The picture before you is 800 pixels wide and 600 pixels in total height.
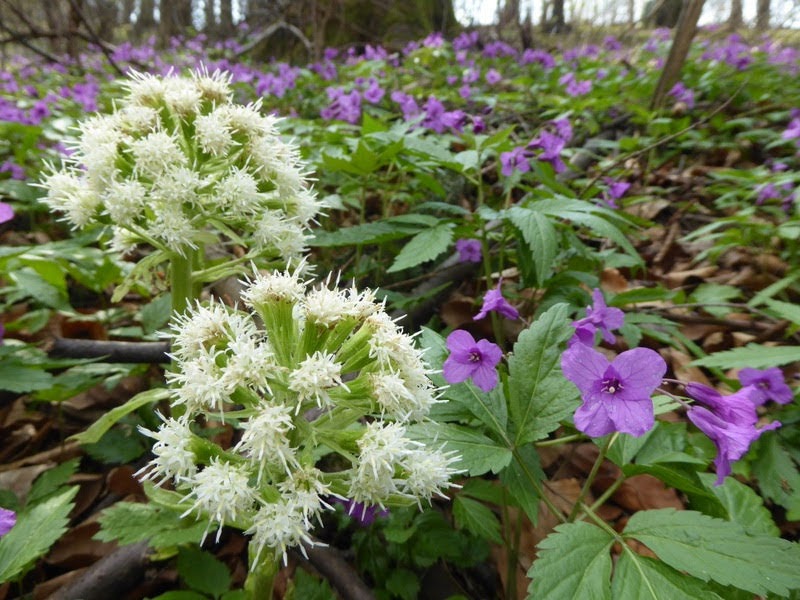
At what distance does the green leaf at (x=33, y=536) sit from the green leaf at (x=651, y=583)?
1349 mm

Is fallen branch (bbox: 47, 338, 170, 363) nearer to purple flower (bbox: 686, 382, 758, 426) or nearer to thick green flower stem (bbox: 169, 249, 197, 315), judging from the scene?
thick green flower stem (bbox: 169, 249, 197, 315)

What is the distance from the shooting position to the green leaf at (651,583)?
1100mm

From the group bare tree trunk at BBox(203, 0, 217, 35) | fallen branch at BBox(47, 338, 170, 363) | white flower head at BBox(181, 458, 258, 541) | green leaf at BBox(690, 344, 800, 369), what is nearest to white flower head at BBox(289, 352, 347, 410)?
white flower head at BBox(181, 458, 258, 541)

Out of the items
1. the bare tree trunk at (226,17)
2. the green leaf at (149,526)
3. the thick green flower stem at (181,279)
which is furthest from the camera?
the bare tree trunk at (226,17)

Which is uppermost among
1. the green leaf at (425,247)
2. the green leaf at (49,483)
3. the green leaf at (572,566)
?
the green leaf at (425,247)

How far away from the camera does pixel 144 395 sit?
150 centimetres

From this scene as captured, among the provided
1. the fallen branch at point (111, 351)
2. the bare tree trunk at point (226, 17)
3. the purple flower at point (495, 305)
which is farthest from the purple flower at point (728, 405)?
the bare tree trunk at point (226, 17)

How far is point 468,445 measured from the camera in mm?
1327

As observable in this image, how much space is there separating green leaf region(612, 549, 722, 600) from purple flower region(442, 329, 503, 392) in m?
0.50

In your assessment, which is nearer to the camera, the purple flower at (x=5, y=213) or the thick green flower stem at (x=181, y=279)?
the thick green flower stem at (x=181, y=279)

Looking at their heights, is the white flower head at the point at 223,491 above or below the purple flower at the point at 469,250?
below

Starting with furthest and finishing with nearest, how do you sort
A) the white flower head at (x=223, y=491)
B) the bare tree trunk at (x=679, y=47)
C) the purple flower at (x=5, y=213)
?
the bare tree trunk at (x=679, y=47) < the purple flower at (x=5, y=213) < the white flower head at (x=223, y=491)

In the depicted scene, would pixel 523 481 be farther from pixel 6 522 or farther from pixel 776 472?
pixel 6 522

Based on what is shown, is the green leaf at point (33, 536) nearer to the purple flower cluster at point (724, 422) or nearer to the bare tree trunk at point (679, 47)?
the purple flower cluster at point (724, 422)
